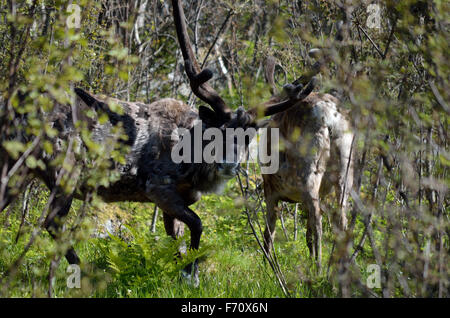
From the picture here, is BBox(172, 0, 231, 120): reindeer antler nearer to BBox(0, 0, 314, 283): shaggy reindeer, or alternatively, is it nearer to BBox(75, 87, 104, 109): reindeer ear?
BBox(0, 0, 314, 283): shaggy reindeer

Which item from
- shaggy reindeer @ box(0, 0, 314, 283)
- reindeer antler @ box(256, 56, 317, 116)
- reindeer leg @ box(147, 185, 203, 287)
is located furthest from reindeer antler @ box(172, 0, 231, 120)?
reindeer leg @ box(147, 185, 203, 287)

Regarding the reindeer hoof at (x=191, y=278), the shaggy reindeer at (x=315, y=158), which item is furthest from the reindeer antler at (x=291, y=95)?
the reindeer hoof at (x=191, y=278)

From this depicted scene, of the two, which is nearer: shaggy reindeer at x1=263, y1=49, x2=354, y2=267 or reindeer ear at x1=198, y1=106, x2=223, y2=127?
reindeer ear at x1=198, y1=106, x2=223, y2=127

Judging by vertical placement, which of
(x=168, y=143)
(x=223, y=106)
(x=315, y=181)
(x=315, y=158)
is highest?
(x=223, y=106)

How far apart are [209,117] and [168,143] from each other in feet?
2.08

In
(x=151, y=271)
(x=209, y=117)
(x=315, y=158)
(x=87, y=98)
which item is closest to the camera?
(x=151, y=271)

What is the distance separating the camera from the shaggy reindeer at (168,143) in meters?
6.61

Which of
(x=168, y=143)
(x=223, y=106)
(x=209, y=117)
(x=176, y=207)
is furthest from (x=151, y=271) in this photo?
(x=223, y=106)

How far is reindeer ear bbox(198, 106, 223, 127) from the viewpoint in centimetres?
690

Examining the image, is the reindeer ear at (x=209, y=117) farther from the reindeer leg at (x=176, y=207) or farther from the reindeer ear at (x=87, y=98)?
the reindeer ear at (x=87, y=98)

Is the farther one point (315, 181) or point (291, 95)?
point (315, 181)

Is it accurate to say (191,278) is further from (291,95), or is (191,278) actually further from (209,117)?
(291,95)

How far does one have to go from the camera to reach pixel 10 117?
12.3 feet

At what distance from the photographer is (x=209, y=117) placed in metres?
6.94
